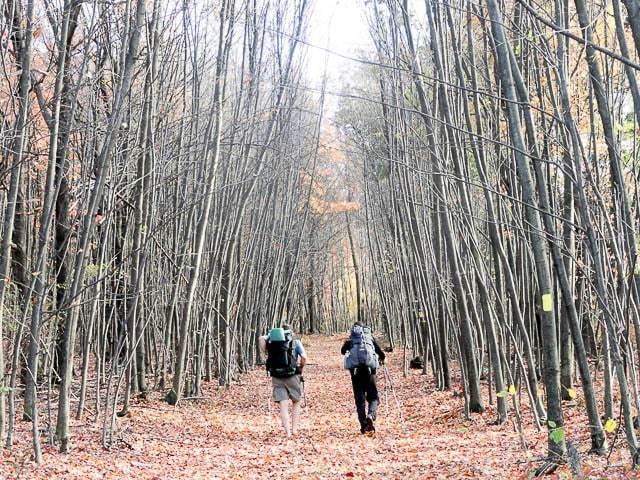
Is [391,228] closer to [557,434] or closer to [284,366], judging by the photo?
[284,366]

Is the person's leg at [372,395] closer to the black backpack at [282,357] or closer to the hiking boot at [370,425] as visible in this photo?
the hiking boot at [370,425]

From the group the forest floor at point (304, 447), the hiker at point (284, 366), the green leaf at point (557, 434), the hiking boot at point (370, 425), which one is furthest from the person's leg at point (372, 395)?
the green leaf at point (557, 434)

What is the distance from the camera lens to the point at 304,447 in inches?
285

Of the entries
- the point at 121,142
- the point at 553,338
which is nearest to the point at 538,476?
the point at 553,338

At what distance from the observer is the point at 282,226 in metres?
17.5

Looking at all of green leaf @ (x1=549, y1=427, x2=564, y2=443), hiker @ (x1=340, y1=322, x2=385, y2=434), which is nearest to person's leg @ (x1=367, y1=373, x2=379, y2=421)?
hiker @ (x1=340, y1=322, x2=385, y2=434)

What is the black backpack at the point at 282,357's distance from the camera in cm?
804

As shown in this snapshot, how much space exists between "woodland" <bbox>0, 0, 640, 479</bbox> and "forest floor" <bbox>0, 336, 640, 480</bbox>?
48 millimetres

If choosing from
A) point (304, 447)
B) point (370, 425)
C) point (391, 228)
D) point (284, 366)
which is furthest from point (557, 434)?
point (391, 228)

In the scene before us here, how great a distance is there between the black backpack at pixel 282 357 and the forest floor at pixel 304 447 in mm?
766

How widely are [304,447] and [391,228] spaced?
9.60 meters

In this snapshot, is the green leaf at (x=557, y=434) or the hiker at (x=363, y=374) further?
the hiker at (x=363, y=374)

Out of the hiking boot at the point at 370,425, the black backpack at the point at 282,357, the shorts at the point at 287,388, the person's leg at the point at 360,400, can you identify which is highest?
the black backpack at the point at 282,357

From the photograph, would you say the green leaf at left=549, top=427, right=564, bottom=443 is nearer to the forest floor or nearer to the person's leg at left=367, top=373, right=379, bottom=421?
the forest floor
